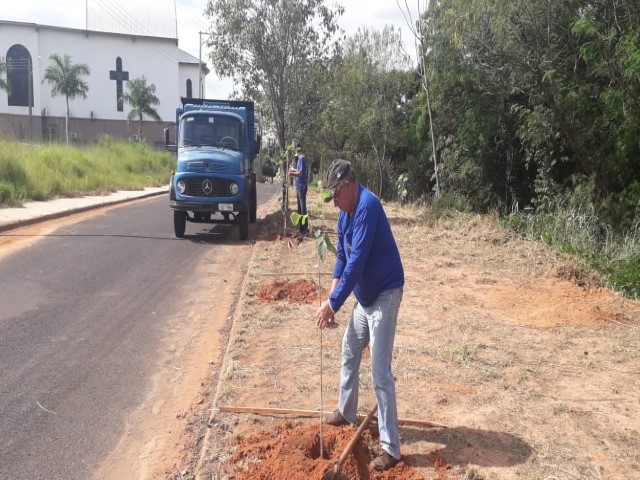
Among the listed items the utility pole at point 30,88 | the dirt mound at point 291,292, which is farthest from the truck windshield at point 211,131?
the utility pole at point 30,88

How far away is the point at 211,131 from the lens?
1395cm

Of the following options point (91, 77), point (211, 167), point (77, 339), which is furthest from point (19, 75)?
point (77, 339)

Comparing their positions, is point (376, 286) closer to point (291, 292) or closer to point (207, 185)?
point (291, 292)

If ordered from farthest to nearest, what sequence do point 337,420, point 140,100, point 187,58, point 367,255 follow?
point 187,58
point 140,100
point 337,420
point 367,255

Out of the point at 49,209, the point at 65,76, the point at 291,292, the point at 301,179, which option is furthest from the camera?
the point at 65,76

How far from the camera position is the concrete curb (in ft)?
46.1

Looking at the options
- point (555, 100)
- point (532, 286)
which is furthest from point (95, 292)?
point (555, 100)

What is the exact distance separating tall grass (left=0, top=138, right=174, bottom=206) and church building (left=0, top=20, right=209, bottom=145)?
1218 inches

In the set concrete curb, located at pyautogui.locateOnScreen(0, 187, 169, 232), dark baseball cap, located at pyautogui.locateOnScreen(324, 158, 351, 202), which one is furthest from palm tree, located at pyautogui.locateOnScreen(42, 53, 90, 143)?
dark baseball cap, located at pyautogui.locateOnScreen(324, 158, 351, 202)

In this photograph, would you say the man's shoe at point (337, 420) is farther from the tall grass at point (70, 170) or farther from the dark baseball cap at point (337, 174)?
the tall grass at point (70, 170)

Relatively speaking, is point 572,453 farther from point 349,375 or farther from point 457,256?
point 457,256

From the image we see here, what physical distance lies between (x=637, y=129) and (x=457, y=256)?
14.7 feet

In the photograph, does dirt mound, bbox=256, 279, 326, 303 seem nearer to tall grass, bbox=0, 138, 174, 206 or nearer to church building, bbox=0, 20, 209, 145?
tall grass, bbox=0, 138, 174, 206

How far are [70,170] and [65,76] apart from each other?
44582mm
